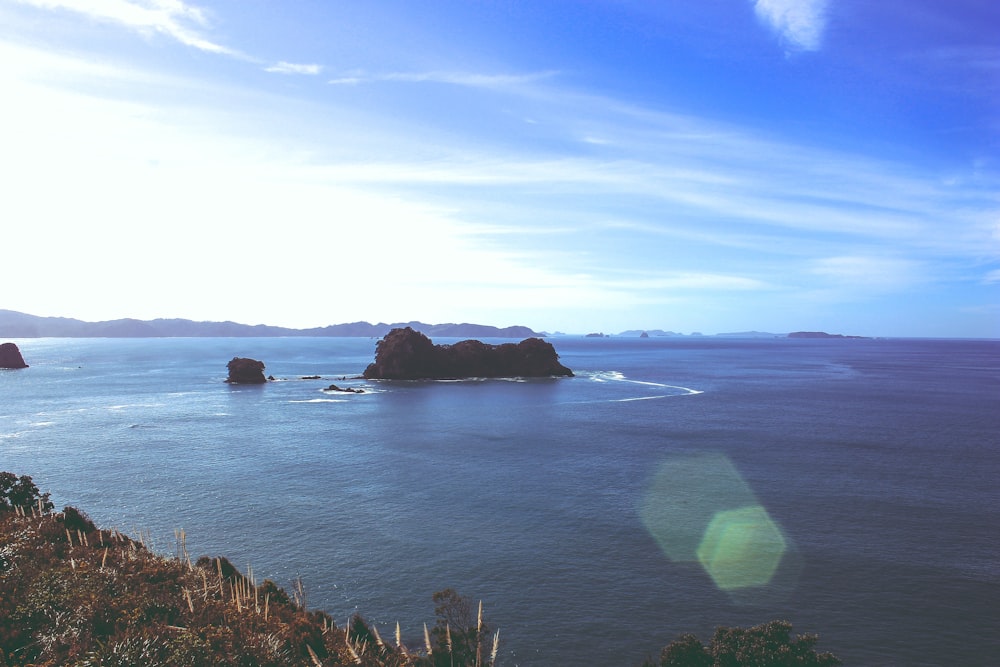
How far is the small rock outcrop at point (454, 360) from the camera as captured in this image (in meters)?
165

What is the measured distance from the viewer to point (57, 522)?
122 ft

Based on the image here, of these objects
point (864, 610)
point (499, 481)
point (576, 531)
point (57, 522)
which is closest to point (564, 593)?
point (576, 531)

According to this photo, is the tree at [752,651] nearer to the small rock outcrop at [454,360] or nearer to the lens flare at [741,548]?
the lens flare at [741,548]

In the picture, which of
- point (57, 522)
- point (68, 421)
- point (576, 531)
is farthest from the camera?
point (68, 421)

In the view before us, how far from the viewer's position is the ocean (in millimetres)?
30406

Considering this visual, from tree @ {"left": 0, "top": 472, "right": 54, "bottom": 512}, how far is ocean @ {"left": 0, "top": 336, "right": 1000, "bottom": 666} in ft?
16.7

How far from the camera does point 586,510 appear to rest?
→ 46.9 m

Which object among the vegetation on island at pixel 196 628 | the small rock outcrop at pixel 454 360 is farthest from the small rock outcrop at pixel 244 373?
the vegetation on island at pixel 196 628

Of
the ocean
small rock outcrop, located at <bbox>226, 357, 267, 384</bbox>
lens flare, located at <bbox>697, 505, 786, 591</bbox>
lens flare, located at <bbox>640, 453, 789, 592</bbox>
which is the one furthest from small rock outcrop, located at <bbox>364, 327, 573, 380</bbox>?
lens flare, located at <bbox>697, 505, 786, 591</bbox>

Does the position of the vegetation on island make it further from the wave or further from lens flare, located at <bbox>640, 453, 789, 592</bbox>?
the wave

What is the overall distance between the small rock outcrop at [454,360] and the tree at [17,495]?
12055cm

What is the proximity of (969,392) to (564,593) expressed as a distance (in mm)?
139766

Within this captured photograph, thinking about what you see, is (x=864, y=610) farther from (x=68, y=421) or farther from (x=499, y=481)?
(x=68, y=421)

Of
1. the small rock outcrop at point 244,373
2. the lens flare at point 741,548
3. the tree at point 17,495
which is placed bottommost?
the lens flare at point 741,548
